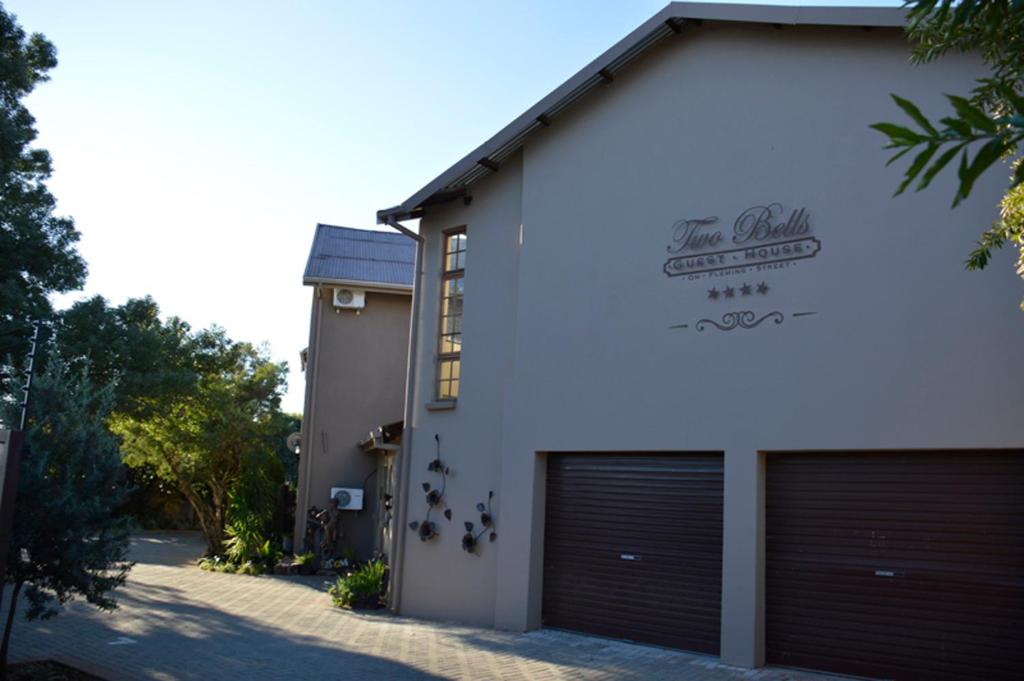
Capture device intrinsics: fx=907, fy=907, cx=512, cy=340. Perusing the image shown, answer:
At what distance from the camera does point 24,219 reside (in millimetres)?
14453

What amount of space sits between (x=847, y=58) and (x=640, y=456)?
5.36 metres

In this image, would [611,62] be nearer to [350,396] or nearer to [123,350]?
[123,350]

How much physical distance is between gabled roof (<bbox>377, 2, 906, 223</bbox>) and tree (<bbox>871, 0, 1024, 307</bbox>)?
1776 millimetres

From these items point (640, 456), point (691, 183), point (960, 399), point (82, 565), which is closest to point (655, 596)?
point (640, 456)

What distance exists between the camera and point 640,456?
11656 millimetres

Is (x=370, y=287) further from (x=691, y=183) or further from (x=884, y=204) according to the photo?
(x=884, y=204)

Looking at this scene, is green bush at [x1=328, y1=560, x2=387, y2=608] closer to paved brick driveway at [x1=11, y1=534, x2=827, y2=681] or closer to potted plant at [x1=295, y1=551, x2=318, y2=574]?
paved brick driveway at [x1=11, y1=534, x2=827, y2=681]

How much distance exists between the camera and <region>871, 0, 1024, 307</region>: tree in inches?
122

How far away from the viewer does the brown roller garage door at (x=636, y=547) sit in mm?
10727

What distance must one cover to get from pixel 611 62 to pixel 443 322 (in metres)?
4.78

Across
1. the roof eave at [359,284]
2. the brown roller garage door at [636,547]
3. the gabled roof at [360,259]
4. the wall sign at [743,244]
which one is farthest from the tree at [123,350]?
the wall sign at [743,244]

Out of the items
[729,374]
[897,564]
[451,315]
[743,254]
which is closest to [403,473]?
[451,315]

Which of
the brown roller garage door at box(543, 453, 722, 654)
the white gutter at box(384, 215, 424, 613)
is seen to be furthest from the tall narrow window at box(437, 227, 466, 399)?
the brown roller garage door at box(543, 453, 722, 654)

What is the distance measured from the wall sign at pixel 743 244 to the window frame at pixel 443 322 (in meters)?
3.96
